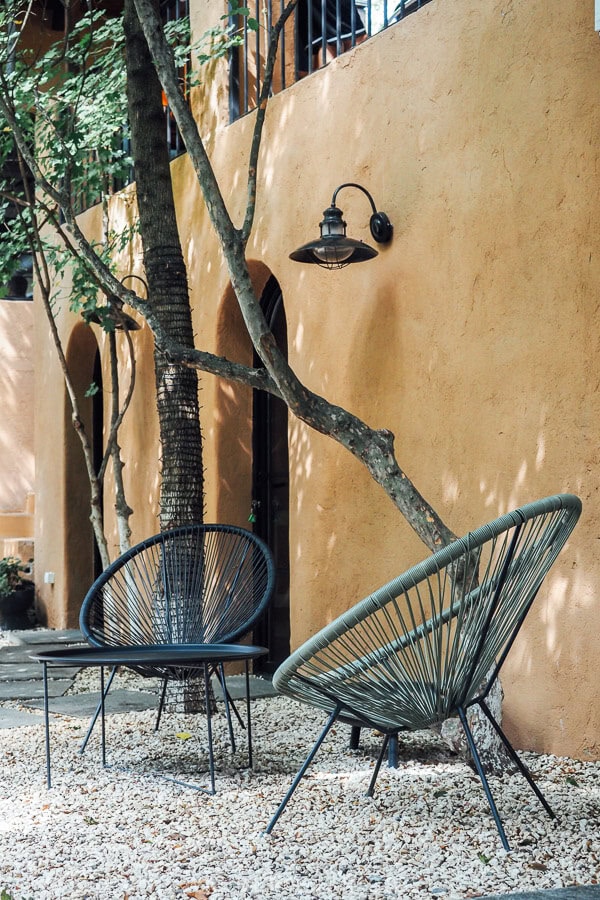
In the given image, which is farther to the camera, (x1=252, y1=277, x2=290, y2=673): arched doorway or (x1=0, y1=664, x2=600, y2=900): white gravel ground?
(x1=252, y1=277, x2=290, y2=673): arched doorway

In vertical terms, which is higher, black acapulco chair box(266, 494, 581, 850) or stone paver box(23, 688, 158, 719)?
black acapulco chair box(266, 494, 581, 850)

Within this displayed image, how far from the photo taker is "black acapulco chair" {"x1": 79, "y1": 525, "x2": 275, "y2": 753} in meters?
4.38

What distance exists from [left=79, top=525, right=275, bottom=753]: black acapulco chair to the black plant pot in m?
4.97

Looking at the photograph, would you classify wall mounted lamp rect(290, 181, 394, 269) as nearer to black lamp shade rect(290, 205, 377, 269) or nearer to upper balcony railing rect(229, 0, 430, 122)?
black lamp shade rect(290, 205, 377, 269)

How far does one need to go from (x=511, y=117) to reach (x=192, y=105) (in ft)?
10.6

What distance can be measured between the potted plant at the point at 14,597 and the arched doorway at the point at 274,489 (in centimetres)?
379

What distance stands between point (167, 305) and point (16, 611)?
5.41 meters

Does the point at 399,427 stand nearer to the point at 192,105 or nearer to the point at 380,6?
the point at 380,6

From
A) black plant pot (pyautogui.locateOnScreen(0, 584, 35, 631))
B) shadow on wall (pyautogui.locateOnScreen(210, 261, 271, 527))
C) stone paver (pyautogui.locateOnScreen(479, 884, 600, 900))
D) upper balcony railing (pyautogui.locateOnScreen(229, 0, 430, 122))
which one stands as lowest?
black plant pot (pyautogui.locateOnScreen(0, 584, 35, 631))

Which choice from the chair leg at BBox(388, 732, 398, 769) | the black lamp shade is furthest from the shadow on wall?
the chair leg at BBox(388, 732, 398, 769)

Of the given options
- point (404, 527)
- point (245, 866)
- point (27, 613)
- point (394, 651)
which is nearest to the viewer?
point (245, 866)

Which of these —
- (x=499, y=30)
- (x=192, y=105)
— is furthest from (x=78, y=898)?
(x=192, y=105)

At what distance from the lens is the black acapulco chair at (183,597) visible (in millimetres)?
4383

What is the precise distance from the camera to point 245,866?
8.68 feet
